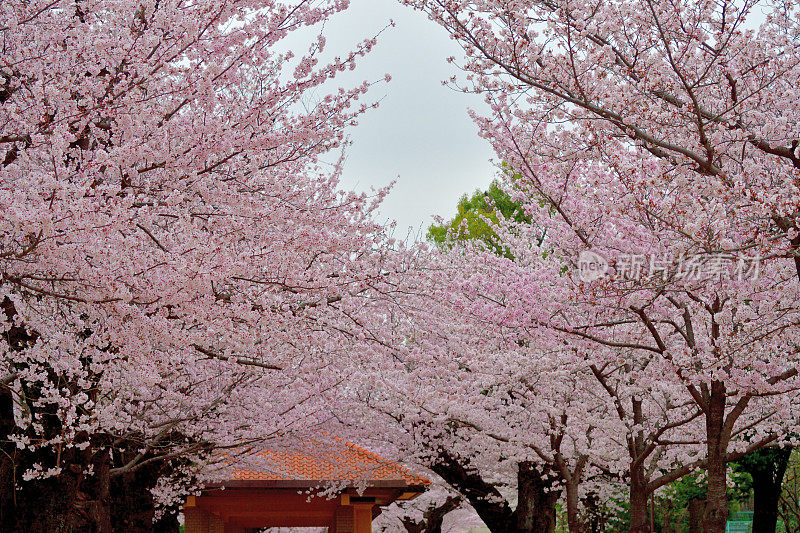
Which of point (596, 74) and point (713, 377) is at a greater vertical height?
point (596, 74)

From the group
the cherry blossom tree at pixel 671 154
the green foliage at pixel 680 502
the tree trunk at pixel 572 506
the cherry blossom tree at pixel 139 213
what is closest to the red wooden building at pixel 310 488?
the tree trunk at pixel 572 506

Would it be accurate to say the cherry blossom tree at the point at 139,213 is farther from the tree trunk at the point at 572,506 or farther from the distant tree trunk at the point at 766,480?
the distant tree trunk at the point at 766,480

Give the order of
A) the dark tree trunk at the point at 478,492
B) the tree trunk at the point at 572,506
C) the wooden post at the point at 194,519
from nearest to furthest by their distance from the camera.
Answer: the tree trunk at the point at 572,506
the dark tree trunk at the point at 478,492
the wooden post at the point at 194,519

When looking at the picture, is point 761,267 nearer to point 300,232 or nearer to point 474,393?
point 300,232

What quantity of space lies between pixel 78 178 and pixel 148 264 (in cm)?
73

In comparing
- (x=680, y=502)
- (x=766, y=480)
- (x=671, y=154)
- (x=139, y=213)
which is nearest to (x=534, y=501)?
(x=766, y=480)

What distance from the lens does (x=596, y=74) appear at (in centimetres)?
534

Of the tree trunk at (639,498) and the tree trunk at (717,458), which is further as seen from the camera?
the tree trunk at (639,498)

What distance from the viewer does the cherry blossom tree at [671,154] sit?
498 cm

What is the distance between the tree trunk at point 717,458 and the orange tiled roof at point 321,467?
634 cm

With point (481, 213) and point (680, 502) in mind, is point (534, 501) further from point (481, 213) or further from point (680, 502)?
point (680, 502)

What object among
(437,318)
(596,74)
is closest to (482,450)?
(437,318)

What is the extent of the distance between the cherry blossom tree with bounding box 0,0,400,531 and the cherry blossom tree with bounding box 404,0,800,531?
143cm

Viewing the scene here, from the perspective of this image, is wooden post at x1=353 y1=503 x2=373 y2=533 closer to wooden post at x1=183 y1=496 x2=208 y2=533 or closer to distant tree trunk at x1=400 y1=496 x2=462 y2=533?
wooden post at x1=183 y1=496 x2=208 y2=533
